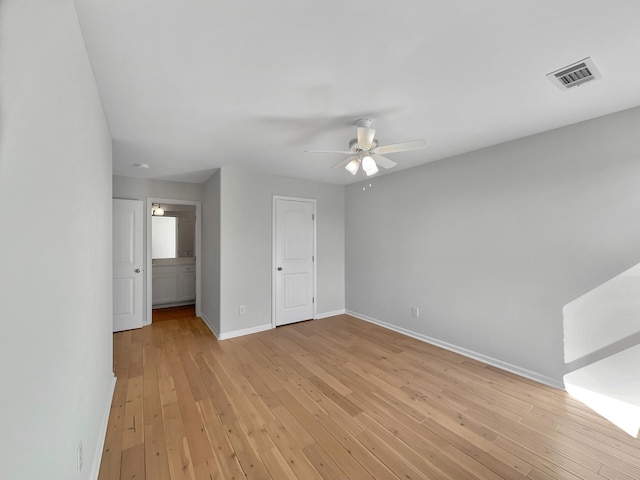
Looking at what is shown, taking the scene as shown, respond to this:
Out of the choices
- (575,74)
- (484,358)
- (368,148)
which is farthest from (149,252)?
(575,74)

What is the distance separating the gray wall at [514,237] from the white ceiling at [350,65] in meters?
0.34

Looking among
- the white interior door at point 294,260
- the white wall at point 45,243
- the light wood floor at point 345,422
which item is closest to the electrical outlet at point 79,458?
the white wall at point 45,243

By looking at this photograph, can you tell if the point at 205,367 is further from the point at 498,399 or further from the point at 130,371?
the point at 498,399

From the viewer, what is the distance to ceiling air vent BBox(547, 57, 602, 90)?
1667mm

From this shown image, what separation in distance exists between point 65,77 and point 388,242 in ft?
12.9

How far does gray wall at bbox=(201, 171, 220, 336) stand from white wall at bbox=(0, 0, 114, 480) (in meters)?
2.31

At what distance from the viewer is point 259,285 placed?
4.20 meters

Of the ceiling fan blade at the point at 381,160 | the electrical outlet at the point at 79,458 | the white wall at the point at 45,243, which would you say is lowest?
the electrical outlet at the point at 79,458

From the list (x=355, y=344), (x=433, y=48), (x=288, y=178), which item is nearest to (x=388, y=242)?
(x=355, y=344)

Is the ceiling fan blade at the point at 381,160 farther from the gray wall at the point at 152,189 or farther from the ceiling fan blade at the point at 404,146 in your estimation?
the gray wall at the point at 152,189

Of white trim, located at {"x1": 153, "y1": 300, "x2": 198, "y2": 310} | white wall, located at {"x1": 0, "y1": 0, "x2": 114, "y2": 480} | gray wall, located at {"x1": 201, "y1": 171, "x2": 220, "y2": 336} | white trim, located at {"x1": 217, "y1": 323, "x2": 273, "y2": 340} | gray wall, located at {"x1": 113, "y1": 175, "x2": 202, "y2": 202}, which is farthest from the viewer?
white trim, located at {"x1": 153, "y1": 300, "x2": 198, "y2": 310}

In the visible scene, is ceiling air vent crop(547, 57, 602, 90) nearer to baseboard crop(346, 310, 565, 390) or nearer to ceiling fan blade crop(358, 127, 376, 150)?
ceiling fan blade crop(358, 127, 376, 150)

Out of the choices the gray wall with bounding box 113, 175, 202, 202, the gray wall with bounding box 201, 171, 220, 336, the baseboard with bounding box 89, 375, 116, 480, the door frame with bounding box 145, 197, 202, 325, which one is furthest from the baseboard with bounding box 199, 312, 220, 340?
the gray wall with bounding box 113, 175, 202, 202

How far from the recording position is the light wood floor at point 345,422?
170 cm
